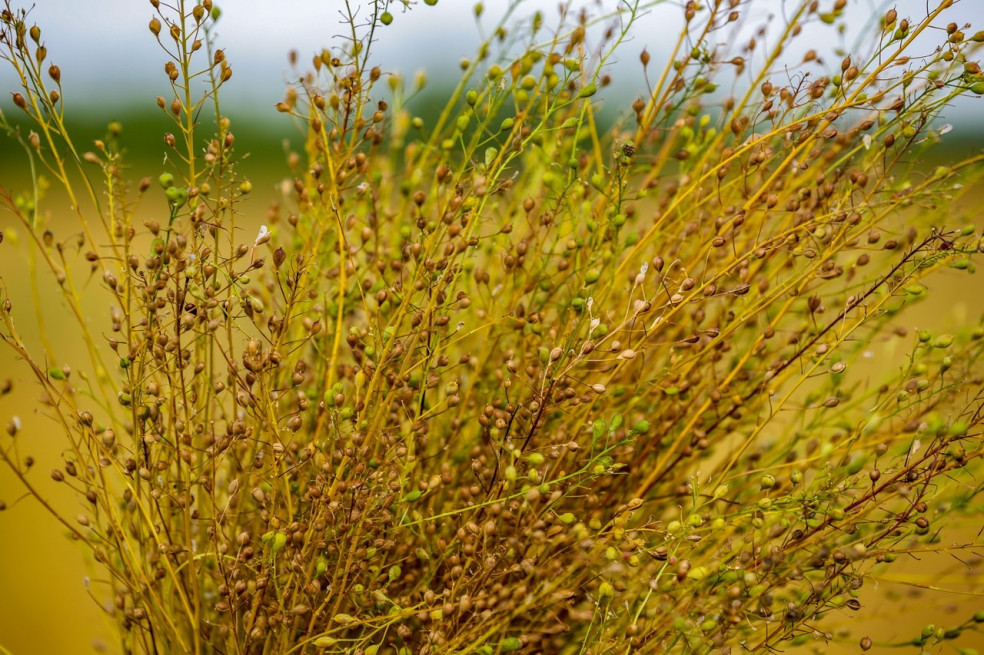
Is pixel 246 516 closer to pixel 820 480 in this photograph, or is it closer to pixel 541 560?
pixel 541 560

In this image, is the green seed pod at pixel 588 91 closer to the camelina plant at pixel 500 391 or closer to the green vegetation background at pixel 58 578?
the camelina plant at pixel 500 391

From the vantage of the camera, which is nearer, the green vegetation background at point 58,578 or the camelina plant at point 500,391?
the camelina plant at point 500,391

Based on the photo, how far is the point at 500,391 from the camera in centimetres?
78

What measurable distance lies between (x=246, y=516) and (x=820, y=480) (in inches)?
22.5

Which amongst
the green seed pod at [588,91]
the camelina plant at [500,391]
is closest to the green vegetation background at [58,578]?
the camelina plant at [500,391]

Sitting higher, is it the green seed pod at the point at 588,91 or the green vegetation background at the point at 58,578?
the green seed pod at the point at 588,91

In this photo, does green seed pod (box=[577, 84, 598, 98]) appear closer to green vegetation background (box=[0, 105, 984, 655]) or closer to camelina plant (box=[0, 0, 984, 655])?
camelina plant (box=[0, 0, 984, 655])

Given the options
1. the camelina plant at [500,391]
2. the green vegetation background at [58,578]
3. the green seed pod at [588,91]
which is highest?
the green seed pod at [588,91]

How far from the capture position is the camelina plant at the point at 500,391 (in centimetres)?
59

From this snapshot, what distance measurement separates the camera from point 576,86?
74cm

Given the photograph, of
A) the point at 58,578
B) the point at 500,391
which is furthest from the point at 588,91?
the point at 58,578

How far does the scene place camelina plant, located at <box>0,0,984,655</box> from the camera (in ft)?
1.94

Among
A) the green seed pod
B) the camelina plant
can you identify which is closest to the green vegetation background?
the camelina plant

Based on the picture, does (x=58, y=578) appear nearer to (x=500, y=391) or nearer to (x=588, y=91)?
(x=500, y=391)
